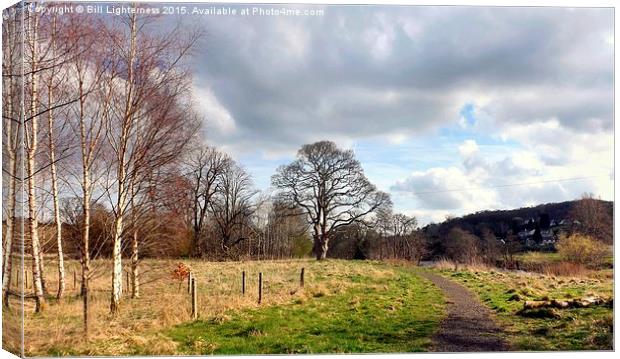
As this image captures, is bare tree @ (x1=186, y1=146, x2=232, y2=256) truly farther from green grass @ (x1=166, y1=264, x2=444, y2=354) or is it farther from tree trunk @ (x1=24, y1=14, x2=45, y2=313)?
tree trunk @ (x1=24, y1=14, x2=45, y2=313)

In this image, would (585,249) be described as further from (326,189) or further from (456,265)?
(326,189)

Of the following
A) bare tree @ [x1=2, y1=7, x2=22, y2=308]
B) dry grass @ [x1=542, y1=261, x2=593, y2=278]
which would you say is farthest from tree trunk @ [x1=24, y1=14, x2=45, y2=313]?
dry grass @ [x1=542, y1=261, x2=593, y2=278]

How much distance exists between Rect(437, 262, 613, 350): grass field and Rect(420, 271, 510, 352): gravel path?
0.43 feet

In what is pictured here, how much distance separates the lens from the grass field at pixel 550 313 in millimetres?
7602

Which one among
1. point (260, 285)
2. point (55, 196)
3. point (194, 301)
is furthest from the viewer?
point (260, 285)

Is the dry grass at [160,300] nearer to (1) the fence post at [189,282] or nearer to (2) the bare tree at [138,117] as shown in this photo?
(1) the fence post at [189,282]

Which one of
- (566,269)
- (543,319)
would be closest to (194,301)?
(543,319)

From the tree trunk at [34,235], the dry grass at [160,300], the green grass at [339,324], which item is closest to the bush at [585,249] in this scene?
the green grass at [339,324]

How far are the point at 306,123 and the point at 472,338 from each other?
3612 mm

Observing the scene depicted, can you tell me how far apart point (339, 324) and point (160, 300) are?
2.45 m

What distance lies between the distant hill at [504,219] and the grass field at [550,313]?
70 centimetres

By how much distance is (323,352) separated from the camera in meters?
7.38

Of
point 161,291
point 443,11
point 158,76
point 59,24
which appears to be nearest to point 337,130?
point 443,11

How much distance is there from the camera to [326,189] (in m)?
7.95
